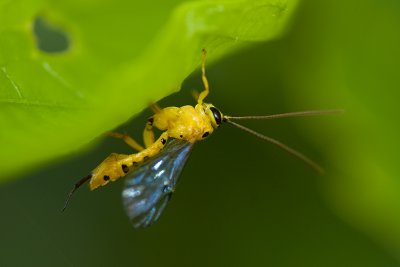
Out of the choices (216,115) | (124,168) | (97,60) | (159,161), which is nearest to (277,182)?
(216,115)

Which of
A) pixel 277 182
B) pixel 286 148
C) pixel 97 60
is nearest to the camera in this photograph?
pixel 97 60

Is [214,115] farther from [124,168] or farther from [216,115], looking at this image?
[124,168]

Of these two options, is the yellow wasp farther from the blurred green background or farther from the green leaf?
the green leaf

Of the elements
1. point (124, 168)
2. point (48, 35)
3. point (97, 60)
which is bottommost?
point (97, 60)

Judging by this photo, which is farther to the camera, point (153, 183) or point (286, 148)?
point (286, 148)

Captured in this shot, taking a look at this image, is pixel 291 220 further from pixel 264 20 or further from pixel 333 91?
pixel 264 20

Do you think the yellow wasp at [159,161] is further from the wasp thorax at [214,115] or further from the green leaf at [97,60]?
the green leaf at [97,60]

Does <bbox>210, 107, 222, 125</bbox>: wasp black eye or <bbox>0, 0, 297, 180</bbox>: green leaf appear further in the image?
<bbox>210, 107, 222, 125</bbox>: wasp black eye

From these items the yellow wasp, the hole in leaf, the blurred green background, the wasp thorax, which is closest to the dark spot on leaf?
the yellow wasp
